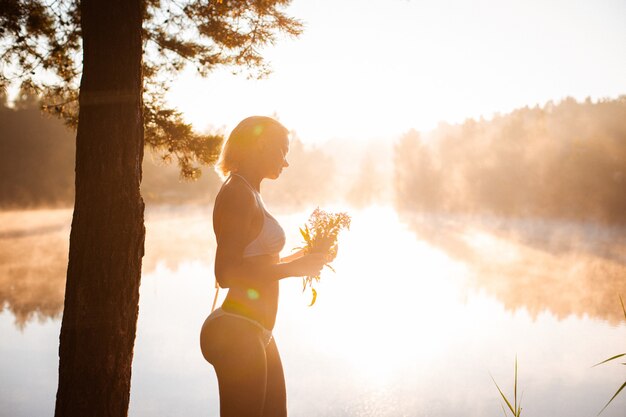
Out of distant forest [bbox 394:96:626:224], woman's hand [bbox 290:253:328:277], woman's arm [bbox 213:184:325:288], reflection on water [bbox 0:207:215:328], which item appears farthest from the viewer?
distant forest [bbox 394:96:626:224]

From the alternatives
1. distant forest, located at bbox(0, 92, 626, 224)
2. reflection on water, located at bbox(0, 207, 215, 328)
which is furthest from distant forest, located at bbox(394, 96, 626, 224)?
reflection on water, located at bbox(0, 207, 215, 328)

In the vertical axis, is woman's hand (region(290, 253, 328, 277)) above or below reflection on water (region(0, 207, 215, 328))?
above

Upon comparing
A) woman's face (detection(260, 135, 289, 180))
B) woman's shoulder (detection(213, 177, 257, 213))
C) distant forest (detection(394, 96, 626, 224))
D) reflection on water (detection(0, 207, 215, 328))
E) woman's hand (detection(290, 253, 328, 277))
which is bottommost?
reflection on water (detection(0, 207, 215, 328))

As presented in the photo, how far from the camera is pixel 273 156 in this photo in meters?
2.27

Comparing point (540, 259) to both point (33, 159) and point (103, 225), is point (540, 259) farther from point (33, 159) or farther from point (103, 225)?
point (33, 159)

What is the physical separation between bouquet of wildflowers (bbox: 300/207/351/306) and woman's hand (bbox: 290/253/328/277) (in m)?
0.11

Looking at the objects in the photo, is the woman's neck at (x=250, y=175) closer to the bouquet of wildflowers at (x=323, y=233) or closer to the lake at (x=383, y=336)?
the bouquet of wildflowers at (x=323, y=233)

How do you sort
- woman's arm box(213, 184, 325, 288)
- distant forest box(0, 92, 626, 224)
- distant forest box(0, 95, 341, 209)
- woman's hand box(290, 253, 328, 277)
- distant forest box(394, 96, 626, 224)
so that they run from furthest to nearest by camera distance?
distant forest box(394, 96, 626, 224) → distant forest box(0, 92, 626, 224) → distant forest box(0, 95, 341, 209) → woman's hand box(290, 253, 328, 277) → woman's arm box(213, 184, 325, 288)

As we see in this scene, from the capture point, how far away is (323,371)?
11.8m

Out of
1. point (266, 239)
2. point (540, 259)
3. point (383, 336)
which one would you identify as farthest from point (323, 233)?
point (540, 259)

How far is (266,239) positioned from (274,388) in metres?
0.78

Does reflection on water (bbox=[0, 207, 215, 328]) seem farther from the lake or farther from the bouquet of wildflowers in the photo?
the bouquet of wildflowers

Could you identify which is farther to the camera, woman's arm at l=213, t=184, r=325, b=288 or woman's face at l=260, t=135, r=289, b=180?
woman's face at l=260, t=135, r=289, b=180

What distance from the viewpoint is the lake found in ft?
33.3
